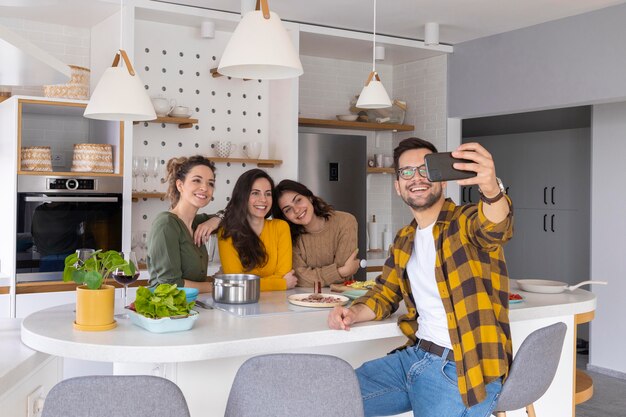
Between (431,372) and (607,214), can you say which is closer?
(431,372)

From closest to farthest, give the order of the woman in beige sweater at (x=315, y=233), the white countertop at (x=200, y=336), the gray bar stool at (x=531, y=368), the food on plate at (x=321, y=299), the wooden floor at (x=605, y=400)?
the white countertop at (x=200, y=336)
the gray bar stool at (x=531, y=368)
the food on plate at (x=321, y=299)
the woman in beige sweater at (x=315, y=233)
the wooden floor at (x=605, y=400)

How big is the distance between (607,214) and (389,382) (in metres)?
4.22

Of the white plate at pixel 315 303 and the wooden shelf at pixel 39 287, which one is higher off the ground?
the white plate at pixel 315 303

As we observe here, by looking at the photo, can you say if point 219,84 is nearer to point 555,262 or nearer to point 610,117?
point 610,117

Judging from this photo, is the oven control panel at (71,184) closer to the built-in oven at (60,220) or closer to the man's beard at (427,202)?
the built-in oven at (60,220)

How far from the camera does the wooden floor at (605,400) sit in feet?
16.9

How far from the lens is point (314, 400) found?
6.80 ft

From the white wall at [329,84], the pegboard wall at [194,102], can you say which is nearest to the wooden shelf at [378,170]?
the white wall at [329,84]

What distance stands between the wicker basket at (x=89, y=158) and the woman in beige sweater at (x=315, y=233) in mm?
1557

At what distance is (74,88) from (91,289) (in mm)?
2702

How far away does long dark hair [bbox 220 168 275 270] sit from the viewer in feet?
11.9

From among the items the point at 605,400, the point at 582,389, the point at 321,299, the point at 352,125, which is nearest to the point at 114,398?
the point at 321,299

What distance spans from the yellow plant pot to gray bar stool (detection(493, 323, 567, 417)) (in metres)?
1.36

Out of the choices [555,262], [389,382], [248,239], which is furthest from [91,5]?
[555,262]
